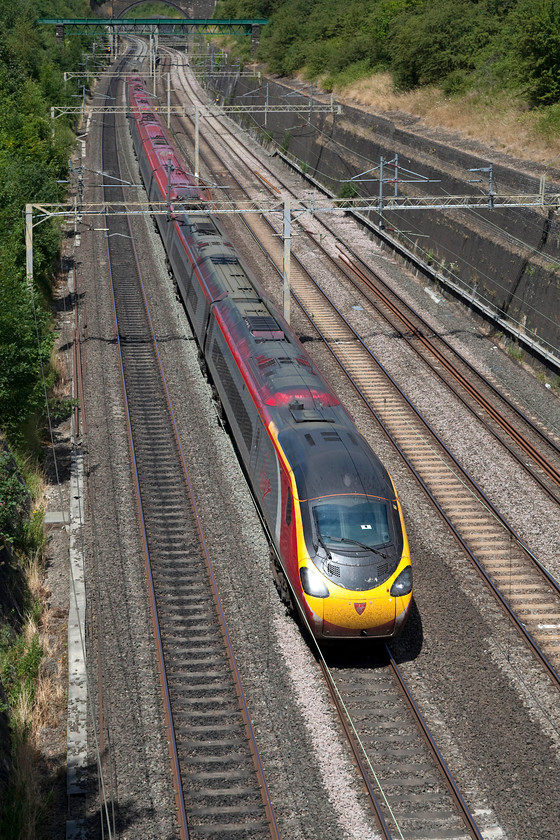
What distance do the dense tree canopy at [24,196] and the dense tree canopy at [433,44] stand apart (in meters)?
20.6

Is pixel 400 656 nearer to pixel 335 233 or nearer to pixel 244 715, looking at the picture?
pixel 244 715

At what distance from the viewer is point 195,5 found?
138 metres

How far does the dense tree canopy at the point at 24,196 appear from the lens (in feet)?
68.9

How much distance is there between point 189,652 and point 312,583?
258cm

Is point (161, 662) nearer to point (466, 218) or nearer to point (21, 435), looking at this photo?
point (21, 435)

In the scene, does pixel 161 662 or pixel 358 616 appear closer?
pixel 358 616

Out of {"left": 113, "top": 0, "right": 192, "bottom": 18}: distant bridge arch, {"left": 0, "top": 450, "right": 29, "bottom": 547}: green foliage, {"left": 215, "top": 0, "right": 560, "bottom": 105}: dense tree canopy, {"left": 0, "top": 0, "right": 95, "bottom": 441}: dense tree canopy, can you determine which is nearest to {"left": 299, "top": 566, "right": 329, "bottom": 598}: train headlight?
{"left": 0, "top": 450, "right": 29, "bottom": 547}: green foliage

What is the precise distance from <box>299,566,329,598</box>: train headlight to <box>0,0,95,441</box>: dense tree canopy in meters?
9.61

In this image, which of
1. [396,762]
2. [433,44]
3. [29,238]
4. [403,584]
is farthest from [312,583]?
[433,44]

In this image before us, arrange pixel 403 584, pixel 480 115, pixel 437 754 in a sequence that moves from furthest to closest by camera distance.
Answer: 1. pixel 480 115
2. pixel 403 584
3. pixel 437 754

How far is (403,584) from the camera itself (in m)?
14.2

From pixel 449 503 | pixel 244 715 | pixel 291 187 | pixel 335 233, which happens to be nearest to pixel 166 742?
pixel 244 715

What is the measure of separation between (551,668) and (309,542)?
4.52m

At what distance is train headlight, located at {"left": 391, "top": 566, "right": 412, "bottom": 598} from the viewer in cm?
1407
